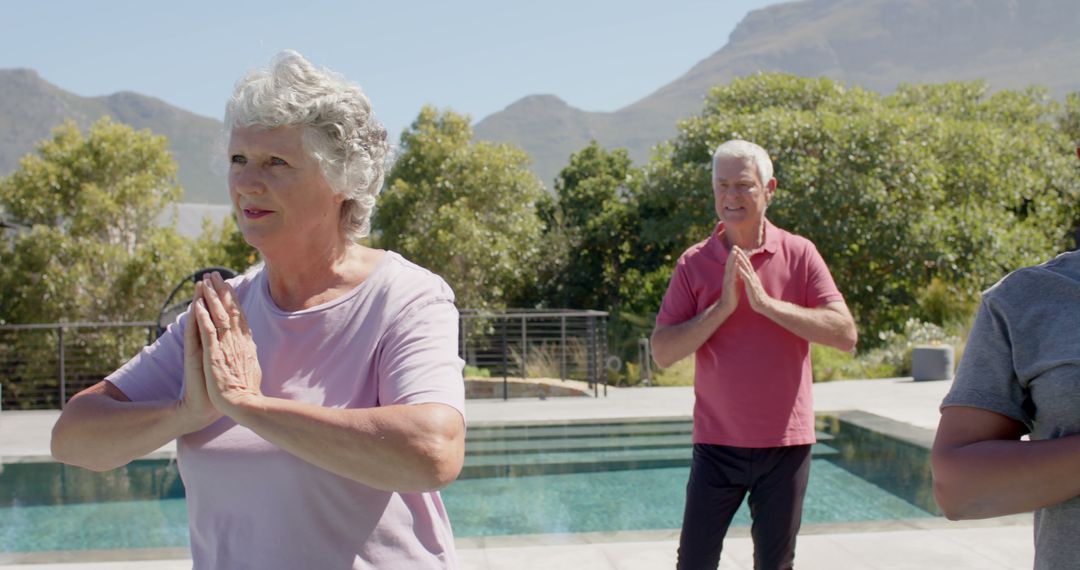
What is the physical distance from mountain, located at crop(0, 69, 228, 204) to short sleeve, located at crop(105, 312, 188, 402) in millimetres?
105995

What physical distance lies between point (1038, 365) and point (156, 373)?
1.21 m

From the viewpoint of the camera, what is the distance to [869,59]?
6270 inches

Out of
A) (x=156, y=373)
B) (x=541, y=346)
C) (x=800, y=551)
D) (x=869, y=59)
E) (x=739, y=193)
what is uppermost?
(x=869, y=59)

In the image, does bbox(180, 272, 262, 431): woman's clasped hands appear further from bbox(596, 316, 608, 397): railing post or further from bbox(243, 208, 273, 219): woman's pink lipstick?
bbox(596, 316, 608, 397): railing post

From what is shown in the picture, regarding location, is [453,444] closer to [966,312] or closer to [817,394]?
[817,394]

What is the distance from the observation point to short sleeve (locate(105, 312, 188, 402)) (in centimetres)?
153

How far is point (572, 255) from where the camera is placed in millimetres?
16250

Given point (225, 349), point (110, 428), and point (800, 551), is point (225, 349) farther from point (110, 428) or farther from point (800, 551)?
point (800, 551)

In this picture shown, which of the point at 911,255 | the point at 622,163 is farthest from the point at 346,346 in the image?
the point at 622,163

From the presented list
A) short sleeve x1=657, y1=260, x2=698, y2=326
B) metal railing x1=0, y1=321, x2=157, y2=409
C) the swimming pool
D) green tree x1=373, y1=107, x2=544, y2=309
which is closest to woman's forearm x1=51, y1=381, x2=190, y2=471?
short sleeve x1=657, y1=260, x2=698, y2=326

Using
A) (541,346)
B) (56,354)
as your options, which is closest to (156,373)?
(541,346)

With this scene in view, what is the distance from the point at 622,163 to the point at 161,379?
17133 mm

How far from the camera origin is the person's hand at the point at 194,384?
1339 millimetres

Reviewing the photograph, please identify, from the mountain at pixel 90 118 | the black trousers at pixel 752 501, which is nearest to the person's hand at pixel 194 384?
the black trousers at pixel 752 501
